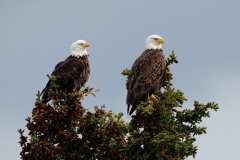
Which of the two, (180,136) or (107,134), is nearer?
(180,136)

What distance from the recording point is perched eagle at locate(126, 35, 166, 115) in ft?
51.7

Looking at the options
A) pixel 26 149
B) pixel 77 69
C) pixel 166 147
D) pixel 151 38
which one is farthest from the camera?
pixel 77 69

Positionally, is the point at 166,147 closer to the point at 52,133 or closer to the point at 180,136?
the point at 180,136

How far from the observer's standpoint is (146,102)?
47.6 ft

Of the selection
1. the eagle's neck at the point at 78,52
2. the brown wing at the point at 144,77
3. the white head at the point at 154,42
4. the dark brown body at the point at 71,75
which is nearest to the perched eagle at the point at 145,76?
the brown wing at the point at 144,77

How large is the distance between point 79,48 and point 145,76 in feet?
15.1

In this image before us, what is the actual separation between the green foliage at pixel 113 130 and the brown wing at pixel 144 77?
0.88 ft

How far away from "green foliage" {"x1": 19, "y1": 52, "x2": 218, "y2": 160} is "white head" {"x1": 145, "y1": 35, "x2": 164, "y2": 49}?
1.26 meters

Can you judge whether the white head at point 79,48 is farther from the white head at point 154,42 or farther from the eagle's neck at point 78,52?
the white head at point 154,42

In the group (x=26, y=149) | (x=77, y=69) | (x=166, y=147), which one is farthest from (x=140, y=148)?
(x=77, y=69)

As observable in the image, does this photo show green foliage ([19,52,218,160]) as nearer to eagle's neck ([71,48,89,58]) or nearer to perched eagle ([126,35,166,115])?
perched eagle ([126,35,166,115])

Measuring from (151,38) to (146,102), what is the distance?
3.54 m

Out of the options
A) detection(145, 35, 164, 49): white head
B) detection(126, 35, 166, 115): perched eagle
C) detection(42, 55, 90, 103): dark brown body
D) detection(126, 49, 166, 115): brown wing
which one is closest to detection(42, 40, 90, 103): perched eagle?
detection(42, 55, 90, 103): dark brown body

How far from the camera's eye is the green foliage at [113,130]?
1441 cm
